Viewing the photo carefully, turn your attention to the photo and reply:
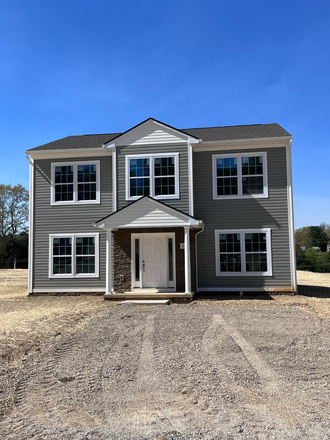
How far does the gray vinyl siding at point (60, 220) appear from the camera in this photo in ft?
46.9

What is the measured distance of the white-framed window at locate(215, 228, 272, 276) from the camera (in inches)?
536

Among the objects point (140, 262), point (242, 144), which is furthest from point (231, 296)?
point (242, 144)

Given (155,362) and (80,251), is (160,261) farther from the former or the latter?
(155,362)

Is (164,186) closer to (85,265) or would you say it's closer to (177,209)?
(177,209)

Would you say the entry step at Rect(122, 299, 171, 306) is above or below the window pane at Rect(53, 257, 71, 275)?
below

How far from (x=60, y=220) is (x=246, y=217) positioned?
289 inches

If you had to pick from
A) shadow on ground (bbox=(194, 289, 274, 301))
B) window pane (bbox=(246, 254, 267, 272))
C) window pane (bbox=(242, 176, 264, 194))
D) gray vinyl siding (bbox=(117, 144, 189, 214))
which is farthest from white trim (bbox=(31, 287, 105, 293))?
window pane (bbox=(242, 176, 264, 194))

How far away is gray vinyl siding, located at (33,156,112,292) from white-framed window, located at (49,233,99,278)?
0.53ft

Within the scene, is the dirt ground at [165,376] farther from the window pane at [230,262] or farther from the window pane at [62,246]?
the window pane at [62,246]

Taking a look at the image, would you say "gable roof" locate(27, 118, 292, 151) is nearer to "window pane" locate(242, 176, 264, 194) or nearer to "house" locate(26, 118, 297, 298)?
"house" locate(26, 118, 297, 298)

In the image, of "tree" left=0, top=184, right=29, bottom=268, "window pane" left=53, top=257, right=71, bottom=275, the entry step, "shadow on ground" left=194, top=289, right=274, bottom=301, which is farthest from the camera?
"tree" left=0, top=184, right=29, bottom=268

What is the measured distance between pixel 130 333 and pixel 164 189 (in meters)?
7.15

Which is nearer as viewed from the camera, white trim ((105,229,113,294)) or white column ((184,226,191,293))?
white column ((184,226,191,293))

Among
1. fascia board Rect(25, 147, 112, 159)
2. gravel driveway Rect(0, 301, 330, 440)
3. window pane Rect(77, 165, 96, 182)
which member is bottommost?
gravel driveway Rect(0, 301, 330, 440)
